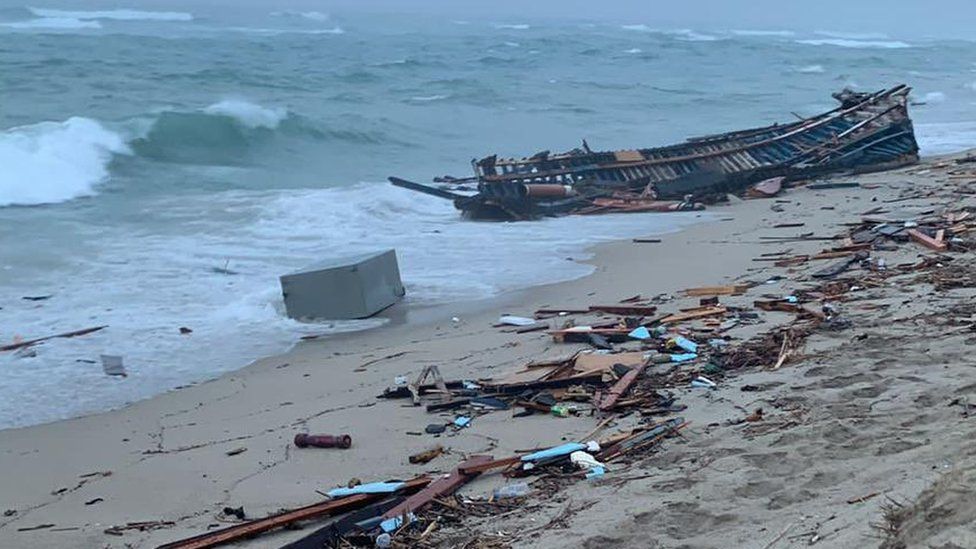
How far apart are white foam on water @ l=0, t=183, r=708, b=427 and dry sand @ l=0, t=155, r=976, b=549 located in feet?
1.96

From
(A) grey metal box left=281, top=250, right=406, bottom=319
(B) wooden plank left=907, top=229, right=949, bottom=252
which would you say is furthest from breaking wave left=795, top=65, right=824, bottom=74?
(A) grey metal box left=281, top=250, right=406, bottom=319

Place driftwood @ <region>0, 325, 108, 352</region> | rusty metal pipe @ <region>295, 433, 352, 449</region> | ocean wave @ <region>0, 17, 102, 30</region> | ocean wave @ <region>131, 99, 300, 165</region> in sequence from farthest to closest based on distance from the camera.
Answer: ocean wave @ <region>0, 17, 102, 30</region>, ocean wave @ <region>131, 99, 300, 165</region>, driftwood @ <region>0, 325, 108, 352</region>, rusty metal pipe @ <region>295, 433, 352, 449</region>

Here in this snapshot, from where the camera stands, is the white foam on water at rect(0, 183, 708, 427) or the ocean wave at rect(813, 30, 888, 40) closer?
the white foam on water at rect(0, 183, 708, 427)

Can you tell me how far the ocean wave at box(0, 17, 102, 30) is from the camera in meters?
59.4

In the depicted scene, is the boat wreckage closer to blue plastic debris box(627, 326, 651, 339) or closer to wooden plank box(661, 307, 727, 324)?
wooden plank box(661, 307, 727, 324)

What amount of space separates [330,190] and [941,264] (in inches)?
507

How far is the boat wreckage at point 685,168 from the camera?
61.2ft

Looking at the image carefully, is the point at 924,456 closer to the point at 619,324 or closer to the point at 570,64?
the point at 619,324

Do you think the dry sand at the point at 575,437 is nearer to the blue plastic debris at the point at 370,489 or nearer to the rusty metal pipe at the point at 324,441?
the rusty metal pipe at the point at 324,441

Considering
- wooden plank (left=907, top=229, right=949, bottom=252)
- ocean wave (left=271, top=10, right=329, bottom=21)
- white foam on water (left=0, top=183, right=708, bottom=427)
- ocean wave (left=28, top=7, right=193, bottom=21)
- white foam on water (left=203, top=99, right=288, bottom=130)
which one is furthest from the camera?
ocean wave (left=271, top=10, right=329, bottom=21)

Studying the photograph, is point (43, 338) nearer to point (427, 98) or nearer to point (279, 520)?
point (279, 520)

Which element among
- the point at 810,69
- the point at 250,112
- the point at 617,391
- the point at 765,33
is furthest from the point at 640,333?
the point at 765,33

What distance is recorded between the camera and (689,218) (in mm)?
17703

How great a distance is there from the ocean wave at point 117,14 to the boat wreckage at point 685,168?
55.0m
